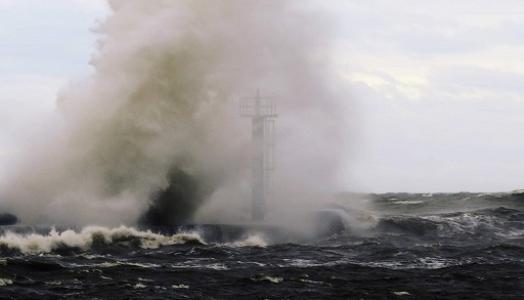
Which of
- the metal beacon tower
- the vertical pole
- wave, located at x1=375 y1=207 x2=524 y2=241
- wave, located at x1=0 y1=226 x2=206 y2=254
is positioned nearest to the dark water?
wave, located at x1=0 y1=226 x2=206 y2=254

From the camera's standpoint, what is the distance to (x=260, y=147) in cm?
4934

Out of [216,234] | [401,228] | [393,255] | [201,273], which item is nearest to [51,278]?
[201,273]

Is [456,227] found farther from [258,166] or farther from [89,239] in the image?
[89,239]

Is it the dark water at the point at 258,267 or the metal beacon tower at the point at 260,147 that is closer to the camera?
the dark water at the point at 258,267

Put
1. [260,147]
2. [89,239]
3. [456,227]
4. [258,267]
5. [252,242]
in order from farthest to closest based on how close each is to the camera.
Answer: [456,227]
[260,147]
[252,242]
[89,239]
[258,267]

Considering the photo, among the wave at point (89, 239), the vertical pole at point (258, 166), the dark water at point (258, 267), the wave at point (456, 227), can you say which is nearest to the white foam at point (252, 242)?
the dark water at point (258, 267)

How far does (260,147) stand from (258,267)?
14.7m

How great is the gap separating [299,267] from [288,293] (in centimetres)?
559

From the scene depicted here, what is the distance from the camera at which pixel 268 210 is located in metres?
51.8

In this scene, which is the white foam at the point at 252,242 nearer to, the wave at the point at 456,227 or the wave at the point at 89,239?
the wave at the point at 89,239

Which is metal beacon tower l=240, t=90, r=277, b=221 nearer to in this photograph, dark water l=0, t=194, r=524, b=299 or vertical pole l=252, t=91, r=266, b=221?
vertical pole l=252, t=91, r=266, b=221

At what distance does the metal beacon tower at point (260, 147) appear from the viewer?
4931 centimetres

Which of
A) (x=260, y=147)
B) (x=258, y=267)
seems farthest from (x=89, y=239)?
(x=260, y=147)

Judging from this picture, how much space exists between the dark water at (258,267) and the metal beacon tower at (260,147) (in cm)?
505
